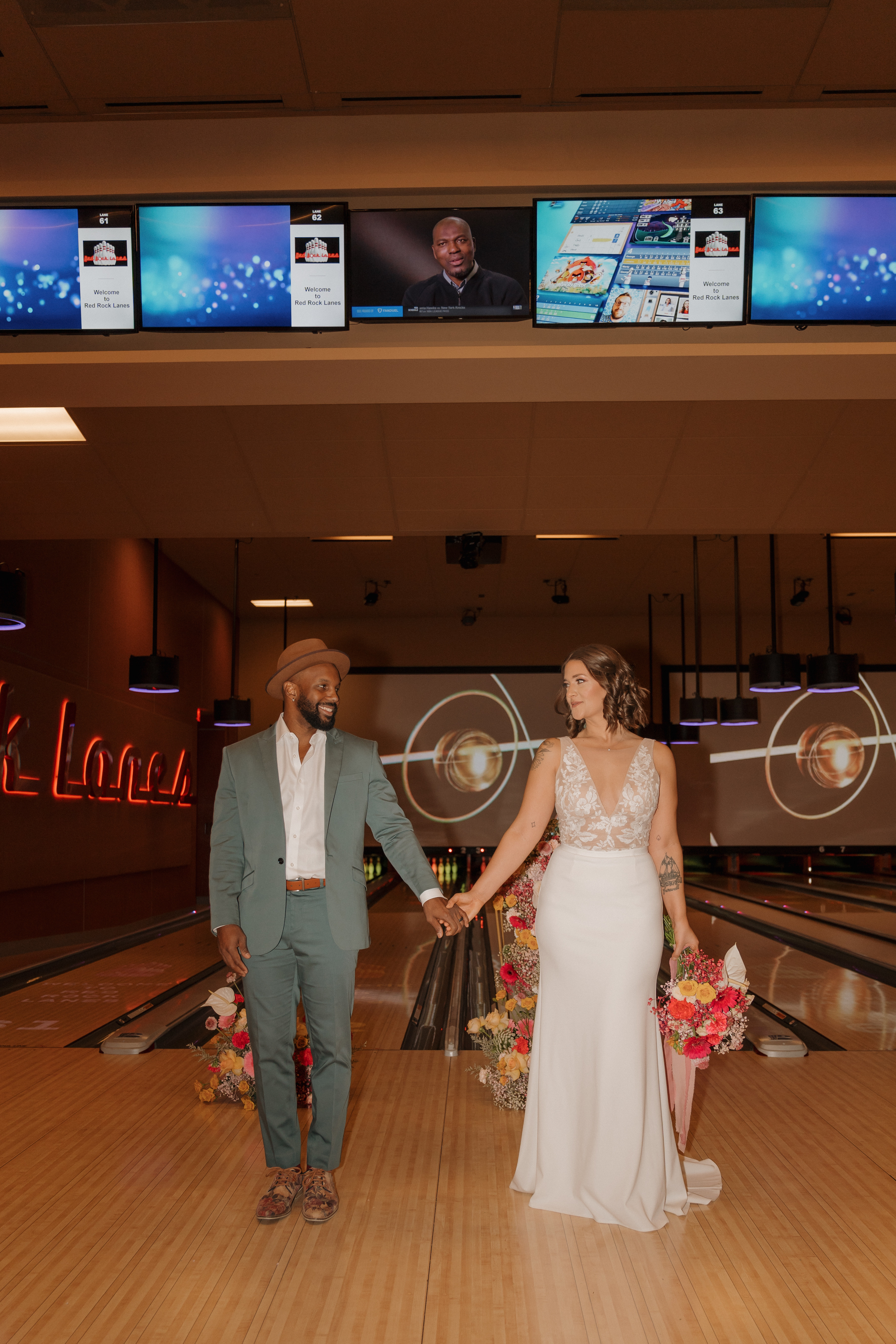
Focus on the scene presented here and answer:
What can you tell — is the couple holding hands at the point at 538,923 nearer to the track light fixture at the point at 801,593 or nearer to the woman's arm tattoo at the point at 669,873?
the woman's arm tattoo at the point at 669,873

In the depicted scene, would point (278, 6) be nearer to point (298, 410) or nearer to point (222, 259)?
point (222, 259)

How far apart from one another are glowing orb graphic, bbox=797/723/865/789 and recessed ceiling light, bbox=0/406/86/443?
11.7 metres

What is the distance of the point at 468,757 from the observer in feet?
47.6

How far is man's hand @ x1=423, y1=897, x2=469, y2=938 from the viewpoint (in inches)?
104

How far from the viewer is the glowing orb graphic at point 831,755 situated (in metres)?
14.5

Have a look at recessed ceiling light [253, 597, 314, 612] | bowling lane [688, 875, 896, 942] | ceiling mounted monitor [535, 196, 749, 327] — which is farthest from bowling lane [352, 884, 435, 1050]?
recessed ceiling light [253, 597, 314, 612]

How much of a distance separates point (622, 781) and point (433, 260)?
2.37 meters

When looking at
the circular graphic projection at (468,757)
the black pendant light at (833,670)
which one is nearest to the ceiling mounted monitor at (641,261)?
the black pendant light at (833,670)

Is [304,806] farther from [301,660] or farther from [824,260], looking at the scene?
[824,260]

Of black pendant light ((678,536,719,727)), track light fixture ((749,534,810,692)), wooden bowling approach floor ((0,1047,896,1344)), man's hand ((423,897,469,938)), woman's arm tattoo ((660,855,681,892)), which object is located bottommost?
wooden bowling approach floor ((0,1047,896,1344))

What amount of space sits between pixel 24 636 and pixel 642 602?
8267 mm

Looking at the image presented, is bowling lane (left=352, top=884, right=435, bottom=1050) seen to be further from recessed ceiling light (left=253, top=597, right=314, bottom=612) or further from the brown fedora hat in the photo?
recessed ceiling light (left=253, top=597, right=314, bottom=612)

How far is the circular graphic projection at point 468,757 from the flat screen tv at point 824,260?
10787 mm

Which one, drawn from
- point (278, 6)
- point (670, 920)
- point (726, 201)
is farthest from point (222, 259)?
point (670, 920)
